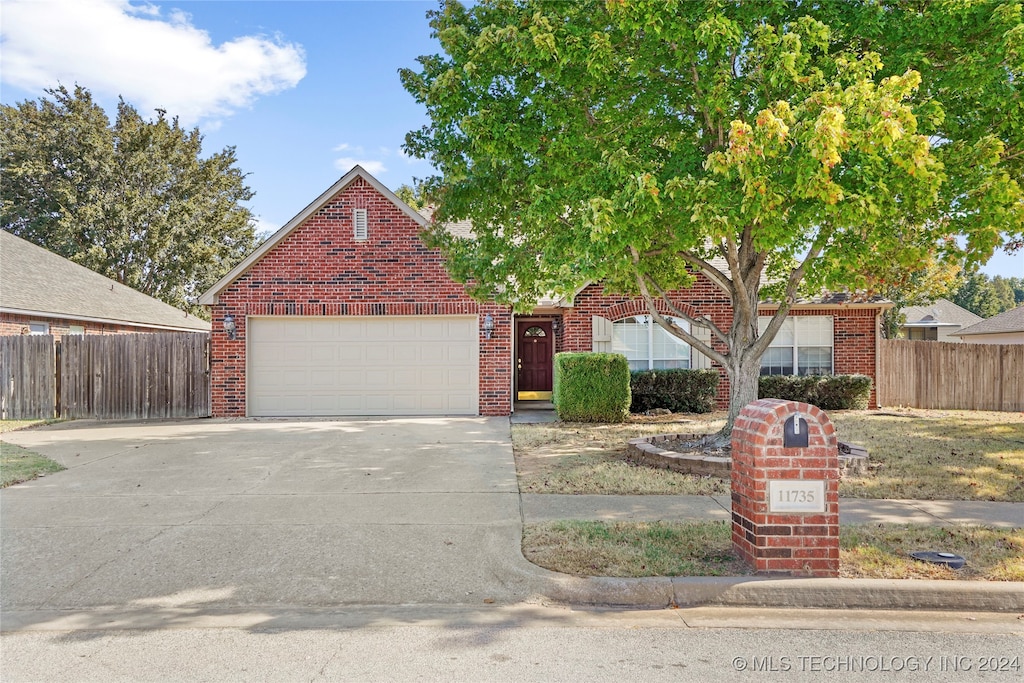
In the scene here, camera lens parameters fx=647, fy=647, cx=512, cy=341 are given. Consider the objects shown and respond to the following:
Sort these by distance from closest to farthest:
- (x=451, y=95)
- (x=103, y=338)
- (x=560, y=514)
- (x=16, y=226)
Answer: (x=560, y=514)
(x=451, y=95)
(x=103, y=338)
(x=16, y=226)

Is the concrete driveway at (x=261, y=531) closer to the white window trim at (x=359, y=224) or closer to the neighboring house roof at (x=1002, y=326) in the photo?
the white window trim at (x=359, y=224)

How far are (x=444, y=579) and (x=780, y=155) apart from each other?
534 cm

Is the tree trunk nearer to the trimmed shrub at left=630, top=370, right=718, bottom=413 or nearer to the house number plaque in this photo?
the house number plaque

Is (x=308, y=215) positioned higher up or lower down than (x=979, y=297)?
lower down

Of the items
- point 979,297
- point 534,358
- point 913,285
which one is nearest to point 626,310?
point 534,358

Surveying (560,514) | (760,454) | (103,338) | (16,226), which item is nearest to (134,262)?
(16,226)

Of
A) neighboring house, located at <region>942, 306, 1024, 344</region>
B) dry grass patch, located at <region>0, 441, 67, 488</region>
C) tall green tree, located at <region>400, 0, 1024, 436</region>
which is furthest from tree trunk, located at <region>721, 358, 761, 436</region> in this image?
neighboring house, located at <region>942, 306, 1024, 344</region>

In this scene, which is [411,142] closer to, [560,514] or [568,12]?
[568,12]

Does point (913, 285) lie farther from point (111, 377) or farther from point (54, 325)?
point (54, 325)

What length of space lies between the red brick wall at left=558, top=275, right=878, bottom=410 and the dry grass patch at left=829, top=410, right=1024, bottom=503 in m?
1.80

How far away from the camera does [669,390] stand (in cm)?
1542

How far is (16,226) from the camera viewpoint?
3191cm

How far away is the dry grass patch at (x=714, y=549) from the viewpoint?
15.5ft

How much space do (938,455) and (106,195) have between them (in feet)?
115
